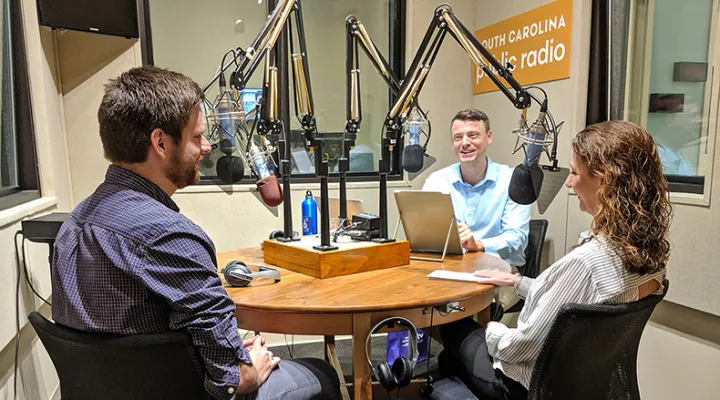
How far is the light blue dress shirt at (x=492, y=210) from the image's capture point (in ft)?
7.56

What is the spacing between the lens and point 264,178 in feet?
5.55

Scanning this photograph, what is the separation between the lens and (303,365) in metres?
1.47

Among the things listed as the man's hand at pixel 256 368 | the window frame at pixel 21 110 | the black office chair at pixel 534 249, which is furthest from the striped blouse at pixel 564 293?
the window frame at pixel 21 110

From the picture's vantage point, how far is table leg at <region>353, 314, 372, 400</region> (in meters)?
1.36

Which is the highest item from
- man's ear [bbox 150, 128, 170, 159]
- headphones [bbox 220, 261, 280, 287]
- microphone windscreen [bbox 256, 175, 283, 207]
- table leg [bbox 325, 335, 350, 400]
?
man's ear [bbox 150, 128, 170, 159]

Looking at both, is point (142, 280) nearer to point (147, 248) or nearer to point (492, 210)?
point (147, 248)

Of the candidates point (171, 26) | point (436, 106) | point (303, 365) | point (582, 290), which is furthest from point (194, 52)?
point (582, 290)

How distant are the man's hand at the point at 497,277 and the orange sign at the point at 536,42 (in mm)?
1361

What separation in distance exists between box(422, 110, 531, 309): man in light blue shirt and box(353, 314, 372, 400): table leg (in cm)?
107

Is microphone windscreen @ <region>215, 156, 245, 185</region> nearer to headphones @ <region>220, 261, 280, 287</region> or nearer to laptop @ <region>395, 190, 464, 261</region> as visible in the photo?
headphones @ <region>220, 261, 280, 287</region>

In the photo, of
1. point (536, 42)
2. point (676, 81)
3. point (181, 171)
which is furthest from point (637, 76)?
point (181, 171)

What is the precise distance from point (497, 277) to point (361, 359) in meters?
0.56

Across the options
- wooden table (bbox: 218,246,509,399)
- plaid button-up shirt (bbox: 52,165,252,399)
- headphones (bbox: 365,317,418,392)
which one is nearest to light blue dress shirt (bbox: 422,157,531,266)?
wooden table (bbox: 218,246,509,399)

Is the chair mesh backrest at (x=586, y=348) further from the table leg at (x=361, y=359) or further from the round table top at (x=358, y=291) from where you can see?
the table leg at (x=361, y=359)
